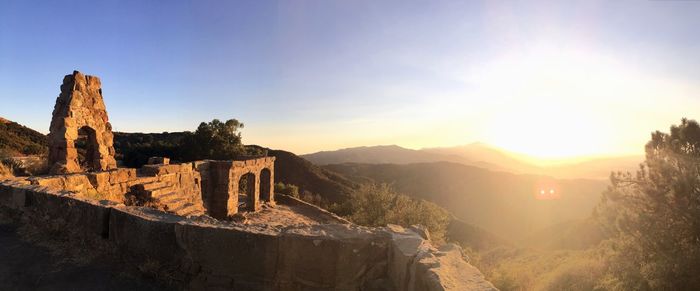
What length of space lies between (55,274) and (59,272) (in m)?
0.05

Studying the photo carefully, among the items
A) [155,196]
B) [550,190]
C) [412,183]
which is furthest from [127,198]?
[550,190]

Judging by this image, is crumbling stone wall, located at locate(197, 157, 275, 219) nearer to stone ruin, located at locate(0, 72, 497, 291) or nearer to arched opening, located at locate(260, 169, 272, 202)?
arched opening, located at locate(260, 169, 272, 202)

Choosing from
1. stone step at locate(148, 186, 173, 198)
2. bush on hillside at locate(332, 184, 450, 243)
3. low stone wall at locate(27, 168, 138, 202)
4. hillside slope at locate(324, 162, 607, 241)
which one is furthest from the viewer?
hillside slope at locate(324, 162, 607, 241)

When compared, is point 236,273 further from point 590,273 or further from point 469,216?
point 469,216

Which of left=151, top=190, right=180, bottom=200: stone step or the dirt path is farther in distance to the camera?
left=151, top=190, right=180, bottom=200: stone step

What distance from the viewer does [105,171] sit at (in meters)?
9.54

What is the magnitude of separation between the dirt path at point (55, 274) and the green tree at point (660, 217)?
42.7ft

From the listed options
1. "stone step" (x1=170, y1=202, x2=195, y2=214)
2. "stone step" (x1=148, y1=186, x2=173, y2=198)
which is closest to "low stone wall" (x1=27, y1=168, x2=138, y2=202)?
"stone step" (x1=148, y1=186, x2=173, y2=198)

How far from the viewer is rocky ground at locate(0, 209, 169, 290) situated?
3.70 meters

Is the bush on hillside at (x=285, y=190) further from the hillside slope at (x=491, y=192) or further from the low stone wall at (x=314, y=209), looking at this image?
the hillside slope at (x=491, y=192)

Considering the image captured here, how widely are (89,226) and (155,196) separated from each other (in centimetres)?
640

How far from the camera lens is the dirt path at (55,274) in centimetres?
369

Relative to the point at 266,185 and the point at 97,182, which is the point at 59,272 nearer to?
the point at 97,182

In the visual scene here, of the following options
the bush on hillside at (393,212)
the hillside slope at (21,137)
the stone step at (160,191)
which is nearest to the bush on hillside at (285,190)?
the bush on hillside at (393,212)
